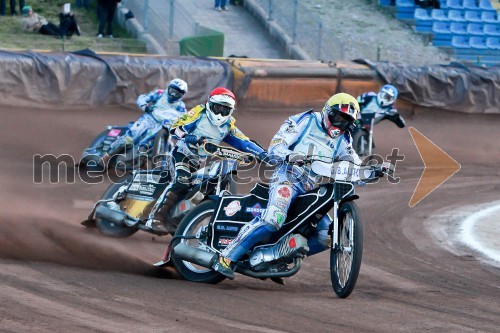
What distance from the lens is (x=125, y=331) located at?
6176 mm

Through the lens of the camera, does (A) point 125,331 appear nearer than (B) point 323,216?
Yes

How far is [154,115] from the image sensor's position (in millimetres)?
15312

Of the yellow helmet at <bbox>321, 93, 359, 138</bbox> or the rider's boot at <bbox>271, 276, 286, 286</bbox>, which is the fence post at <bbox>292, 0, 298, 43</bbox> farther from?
the yellow helmet at <bbox>321, 93, 359, 138</bbox>

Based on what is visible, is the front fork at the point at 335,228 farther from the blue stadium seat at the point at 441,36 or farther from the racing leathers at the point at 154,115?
the blue stadium seat at the point at 441,36

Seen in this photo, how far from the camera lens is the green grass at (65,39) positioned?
70.7ft

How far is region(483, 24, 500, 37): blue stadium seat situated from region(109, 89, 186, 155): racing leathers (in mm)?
17651

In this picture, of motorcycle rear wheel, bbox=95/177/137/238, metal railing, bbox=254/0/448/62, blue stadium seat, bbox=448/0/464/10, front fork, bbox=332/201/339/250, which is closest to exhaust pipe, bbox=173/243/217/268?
front fork, bbox=332/201/339/250

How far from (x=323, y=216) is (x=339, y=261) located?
1.47ft


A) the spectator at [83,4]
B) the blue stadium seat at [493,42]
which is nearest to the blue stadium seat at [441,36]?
the blue stadium seat at [493,42]

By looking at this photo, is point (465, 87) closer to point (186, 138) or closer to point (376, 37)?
point (376, 37)

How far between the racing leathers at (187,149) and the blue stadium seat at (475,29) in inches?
824

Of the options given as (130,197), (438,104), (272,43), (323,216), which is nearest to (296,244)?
(323,216)

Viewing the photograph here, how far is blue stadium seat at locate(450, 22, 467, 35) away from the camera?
1171 inches

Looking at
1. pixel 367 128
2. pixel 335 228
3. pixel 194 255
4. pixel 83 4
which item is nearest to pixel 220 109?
pixel 194 255
